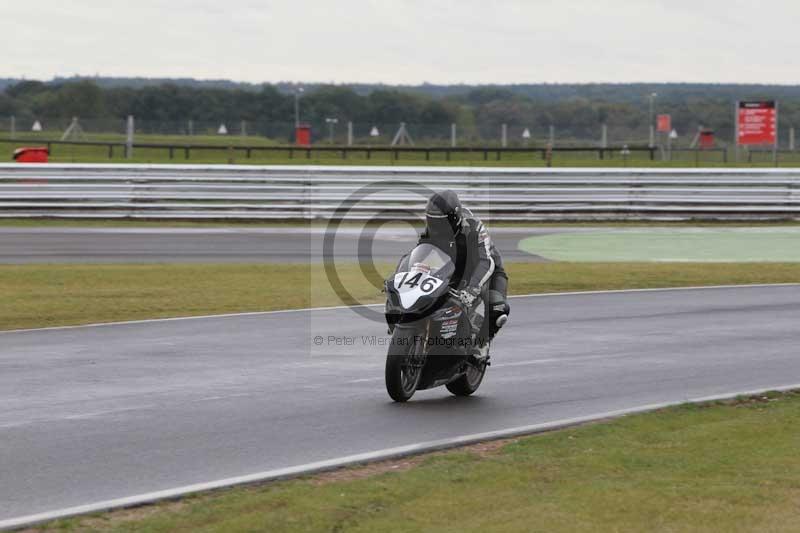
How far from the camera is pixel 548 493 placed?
682cm

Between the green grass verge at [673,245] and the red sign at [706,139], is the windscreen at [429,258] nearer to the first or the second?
the green grass verge at [673,245]

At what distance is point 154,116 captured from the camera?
82.9 meters

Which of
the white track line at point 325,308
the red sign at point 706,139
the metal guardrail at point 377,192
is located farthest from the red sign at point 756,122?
the white track line at point 325,308

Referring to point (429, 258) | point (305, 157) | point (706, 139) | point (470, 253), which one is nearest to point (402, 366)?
point (429, 258)

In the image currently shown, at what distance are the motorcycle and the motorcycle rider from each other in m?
0.08

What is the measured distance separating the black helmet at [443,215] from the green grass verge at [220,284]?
6.21m

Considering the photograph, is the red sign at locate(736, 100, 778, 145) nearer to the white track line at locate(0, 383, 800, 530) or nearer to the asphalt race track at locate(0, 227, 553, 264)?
the asphalt race track at locate(0, 227, 553, 264)

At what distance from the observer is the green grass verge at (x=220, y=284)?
1549 centimetres

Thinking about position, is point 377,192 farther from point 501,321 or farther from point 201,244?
point 501,321

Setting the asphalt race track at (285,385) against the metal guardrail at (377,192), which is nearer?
the asphalt race track at (285,385)

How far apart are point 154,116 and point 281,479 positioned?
7799cm

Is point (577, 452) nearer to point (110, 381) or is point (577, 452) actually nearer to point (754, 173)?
point (110, 381)

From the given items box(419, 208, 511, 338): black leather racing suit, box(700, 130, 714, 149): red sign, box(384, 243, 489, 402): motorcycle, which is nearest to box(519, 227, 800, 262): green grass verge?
box(419, 208, 511, 338): black leather racing suit

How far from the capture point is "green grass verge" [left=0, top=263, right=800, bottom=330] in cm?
1549
